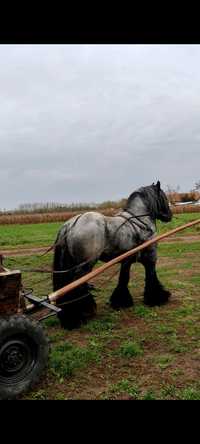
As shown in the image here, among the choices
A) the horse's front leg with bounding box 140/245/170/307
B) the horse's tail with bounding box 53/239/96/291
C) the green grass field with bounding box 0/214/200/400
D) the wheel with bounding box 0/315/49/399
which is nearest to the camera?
the wheel with bounding box 0/315/49/399

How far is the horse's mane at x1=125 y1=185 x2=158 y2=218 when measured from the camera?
294 inches

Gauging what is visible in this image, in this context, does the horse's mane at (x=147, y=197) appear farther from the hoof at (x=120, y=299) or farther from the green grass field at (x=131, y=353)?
the green grass field at (x=131, y=353)

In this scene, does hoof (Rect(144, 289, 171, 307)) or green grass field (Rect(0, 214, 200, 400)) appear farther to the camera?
hoof (Rect(144, 289, 171, 307))

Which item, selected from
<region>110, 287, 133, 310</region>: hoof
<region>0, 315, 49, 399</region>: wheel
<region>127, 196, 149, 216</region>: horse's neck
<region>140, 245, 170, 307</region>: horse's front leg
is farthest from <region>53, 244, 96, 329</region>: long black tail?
<region>0, 315, 49, 399</region>: wheel

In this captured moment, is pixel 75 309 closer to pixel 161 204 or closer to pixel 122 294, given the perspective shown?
pixel 122 294

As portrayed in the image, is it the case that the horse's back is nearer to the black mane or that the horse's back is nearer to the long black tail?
the long black tail

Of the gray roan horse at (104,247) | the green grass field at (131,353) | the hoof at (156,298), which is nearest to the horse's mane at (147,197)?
the gray roan horse at (104,247)

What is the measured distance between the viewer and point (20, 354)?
13.4 feet

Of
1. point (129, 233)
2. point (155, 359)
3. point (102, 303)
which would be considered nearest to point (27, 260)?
point (102, 303)

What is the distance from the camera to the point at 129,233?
22.2 feet

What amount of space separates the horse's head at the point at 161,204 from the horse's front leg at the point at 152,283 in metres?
0.83
